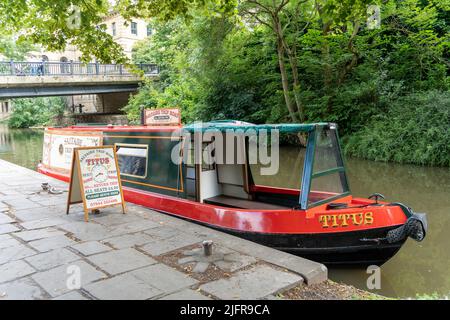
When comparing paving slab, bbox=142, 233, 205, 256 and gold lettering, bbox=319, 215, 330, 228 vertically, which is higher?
gold lettering, bbox=319, 215, 330, 228

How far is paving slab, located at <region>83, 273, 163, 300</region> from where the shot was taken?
10.7 feet

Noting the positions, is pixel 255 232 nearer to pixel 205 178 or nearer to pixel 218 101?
pixel 205 178

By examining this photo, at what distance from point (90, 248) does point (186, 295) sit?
1.63 metres

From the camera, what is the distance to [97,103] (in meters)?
41.9

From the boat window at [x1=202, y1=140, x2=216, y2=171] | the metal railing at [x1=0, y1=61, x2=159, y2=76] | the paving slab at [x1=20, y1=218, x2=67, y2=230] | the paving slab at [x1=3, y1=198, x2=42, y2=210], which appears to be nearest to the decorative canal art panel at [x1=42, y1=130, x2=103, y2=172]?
the paving slab at [x1=3, y1=198, x2=42, y2=210]

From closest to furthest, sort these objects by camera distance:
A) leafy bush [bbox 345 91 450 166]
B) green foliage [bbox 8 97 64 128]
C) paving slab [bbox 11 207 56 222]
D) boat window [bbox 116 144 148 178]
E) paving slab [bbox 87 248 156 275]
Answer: paving slab [bbox 87 248 156 275] < paving slab [bbox 11 207 56 222] < boat window [bbox 116 144 148 178] < leafy bush [bbox 345 91 450 166] < green foliage [bbox 8 97 64 128]

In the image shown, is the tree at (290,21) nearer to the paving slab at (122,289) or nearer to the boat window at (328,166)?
→ the boat window at (328,166)

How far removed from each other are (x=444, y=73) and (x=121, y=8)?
525 inches

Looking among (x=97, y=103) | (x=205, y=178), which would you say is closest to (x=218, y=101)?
(x=205, y=178)

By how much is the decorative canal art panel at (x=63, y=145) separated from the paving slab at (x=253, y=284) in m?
5.60

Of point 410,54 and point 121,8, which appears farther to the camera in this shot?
point 410,54

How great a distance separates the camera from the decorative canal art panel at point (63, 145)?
8648 mm

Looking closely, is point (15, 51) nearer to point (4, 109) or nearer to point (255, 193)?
point (4, 109)

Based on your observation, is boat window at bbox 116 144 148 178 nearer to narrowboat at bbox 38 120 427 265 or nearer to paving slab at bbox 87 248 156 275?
narrowboat at bbox 38 120 427 265
